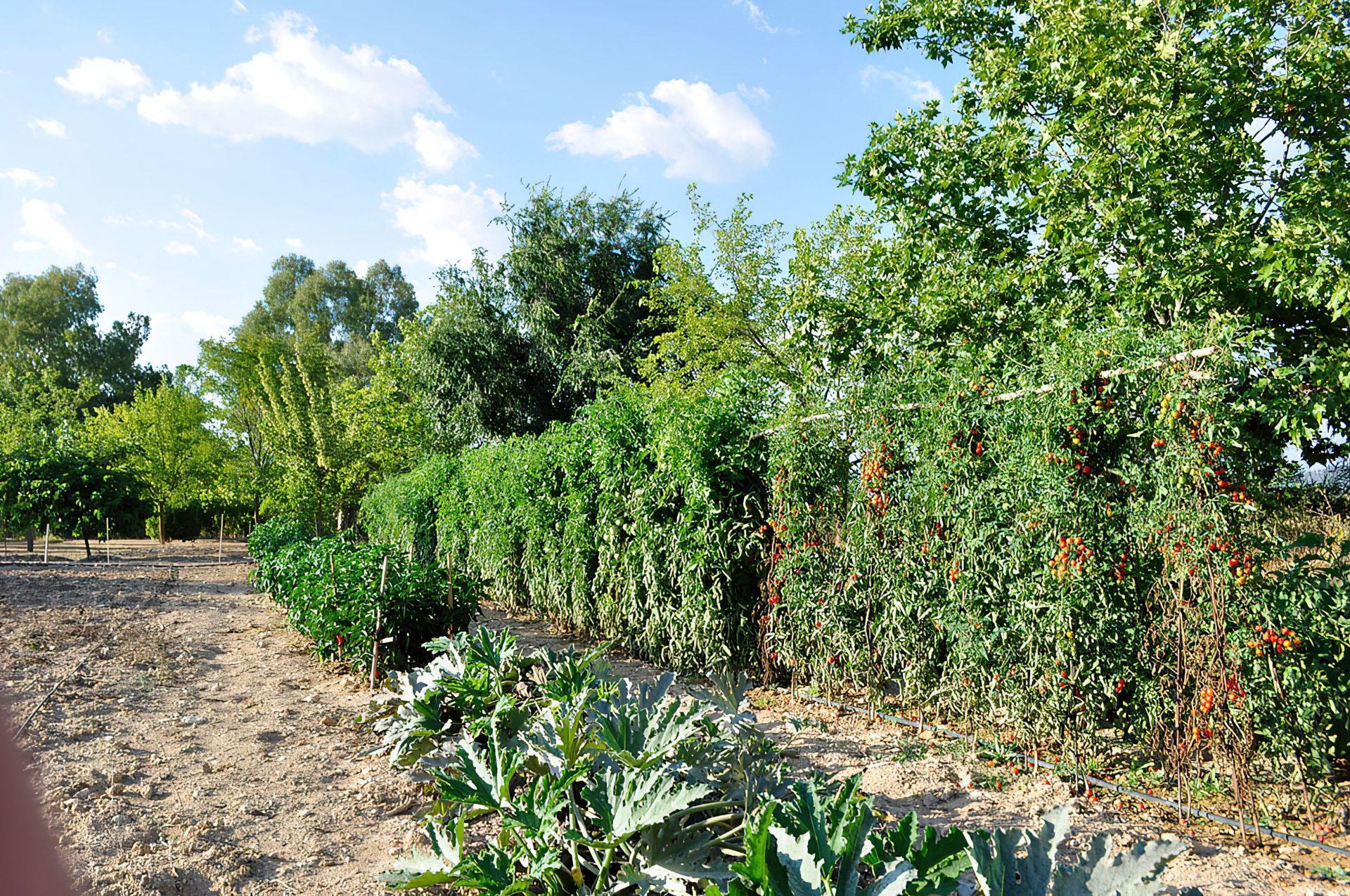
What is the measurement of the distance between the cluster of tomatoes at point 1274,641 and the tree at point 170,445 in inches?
1117

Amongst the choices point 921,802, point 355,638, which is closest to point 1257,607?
point 921,802

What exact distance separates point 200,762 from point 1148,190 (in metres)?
7.89

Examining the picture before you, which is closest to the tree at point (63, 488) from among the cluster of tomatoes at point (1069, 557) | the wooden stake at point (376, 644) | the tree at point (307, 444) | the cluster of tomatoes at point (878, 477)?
the tree at point (307, 444)

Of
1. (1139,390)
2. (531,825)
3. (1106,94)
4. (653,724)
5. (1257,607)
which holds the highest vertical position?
(1106,94)

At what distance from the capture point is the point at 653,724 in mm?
3209

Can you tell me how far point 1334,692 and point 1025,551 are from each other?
1.45 m

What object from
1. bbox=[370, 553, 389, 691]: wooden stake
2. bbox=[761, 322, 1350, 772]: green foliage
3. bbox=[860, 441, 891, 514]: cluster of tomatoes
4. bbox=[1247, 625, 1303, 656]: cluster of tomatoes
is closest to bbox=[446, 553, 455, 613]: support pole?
bbox=[370, 553, 389, 691]: wooden stake

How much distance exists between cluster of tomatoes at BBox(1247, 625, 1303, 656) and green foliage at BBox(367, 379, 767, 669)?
137 inches

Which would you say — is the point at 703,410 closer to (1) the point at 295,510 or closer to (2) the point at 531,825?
(2) the point at 531,825

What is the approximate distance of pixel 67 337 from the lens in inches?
1596

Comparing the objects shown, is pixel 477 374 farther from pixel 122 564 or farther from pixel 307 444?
pixel 122 564

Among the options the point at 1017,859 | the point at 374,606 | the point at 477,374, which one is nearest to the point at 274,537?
the point at 477,374

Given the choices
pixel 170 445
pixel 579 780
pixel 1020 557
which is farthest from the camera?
pixel 170 445

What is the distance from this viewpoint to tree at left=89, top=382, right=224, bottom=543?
26.0m
